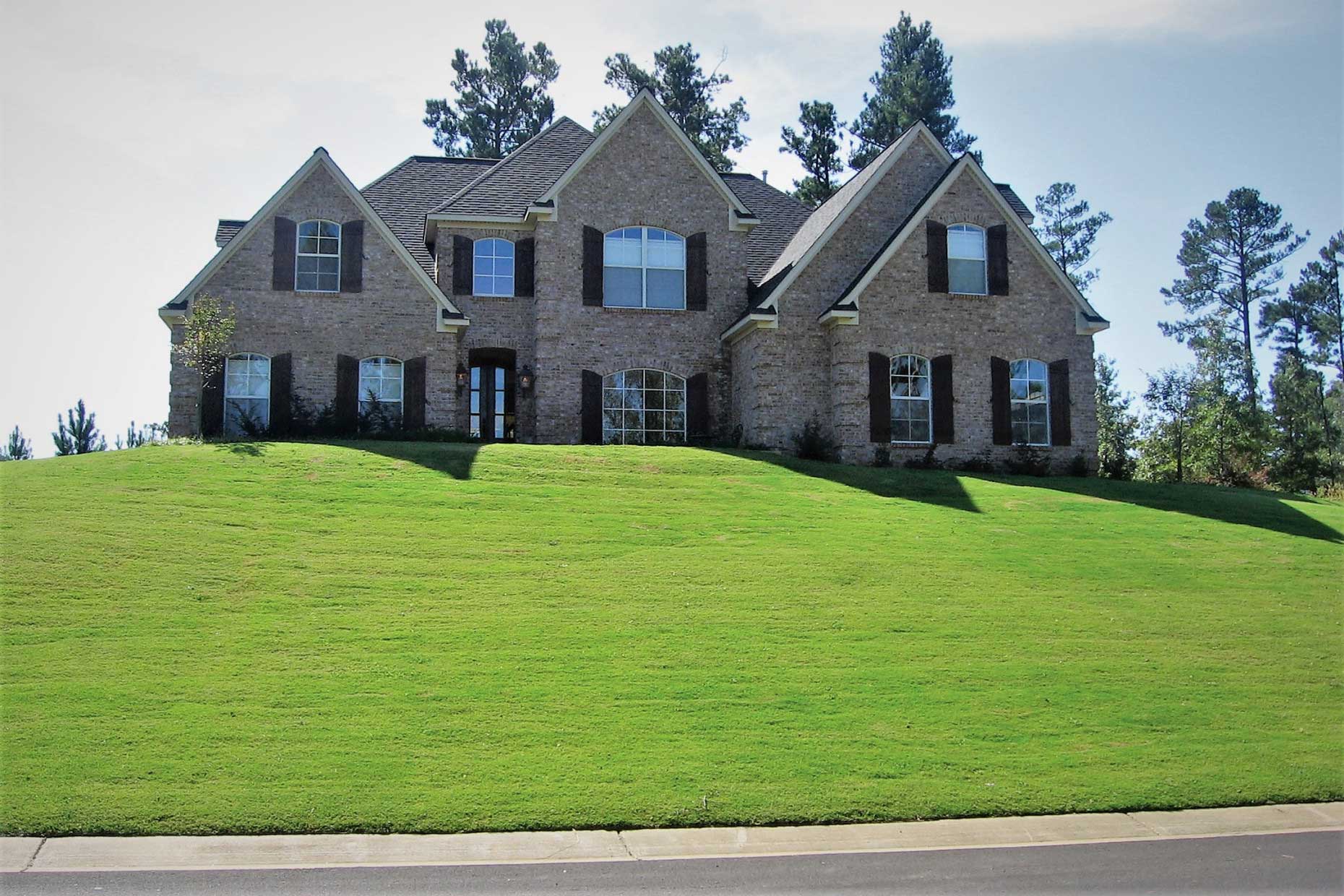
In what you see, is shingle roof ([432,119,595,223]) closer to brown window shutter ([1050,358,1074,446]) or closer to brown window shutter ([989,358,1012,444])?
brown window shutter ([989,358,1012,444])

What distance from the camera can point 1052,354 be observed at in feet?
87.7

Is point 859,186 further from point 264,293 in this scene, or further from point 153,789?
point 153,789

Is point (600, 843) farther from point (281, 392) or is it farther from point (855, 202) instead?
point (855, 202)

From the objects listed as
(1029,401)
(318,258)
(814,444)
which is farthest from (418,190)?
(1029,401)

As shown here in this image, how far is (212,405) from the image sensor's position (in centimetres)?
2417

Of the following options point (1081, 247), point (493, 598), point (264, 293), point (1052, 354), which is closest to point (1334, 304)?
point (1081, 247)

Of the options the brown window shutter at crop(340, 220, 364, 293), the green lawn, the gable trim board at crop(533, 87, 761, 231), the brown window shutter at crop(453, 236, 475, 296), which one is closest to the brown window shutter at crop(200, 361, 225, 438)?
the brown window shutter at crop(340, 220, 364, 293)

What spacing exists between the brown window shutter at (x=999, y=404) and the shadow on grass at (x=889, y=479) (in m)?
2.40

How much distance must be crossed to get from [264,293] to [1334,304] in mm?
52450

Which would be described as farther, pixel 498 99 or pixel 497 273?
pixel 498 99

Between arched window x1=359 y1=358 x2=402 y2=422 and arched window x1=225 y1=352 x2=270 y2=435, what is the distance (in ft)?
6.82

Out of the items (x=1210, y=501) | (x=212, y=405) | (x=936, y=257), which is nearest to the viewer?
(x=1210, y=501)

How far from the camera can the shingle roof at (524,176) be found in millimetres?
27188

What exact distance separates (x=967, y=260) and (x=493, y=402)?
12280 mm
